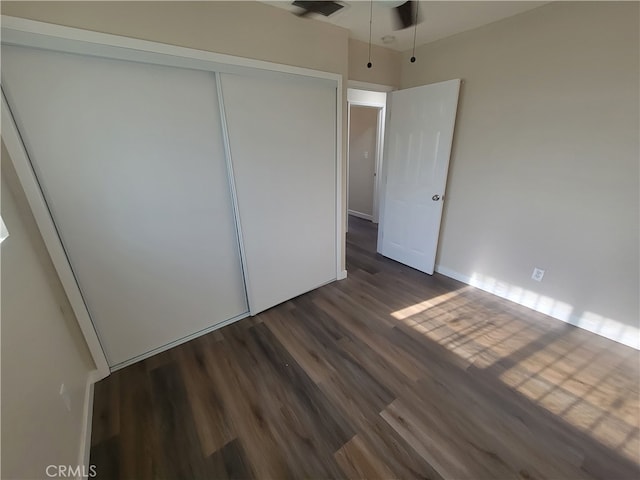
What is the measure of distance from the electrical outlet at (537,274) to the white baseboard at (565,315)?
14 cm

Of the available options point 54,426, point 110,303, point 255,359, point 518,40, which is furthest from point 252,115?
point 518,40

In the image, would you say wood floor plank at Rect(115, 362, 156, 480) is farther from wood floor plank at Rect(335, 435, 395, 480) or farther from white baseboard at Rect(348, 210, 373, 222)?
white baseboard at Rect(348, 210, 373, 222)

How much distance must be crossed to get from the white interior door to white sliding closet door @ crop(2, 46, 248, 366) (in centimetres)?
196

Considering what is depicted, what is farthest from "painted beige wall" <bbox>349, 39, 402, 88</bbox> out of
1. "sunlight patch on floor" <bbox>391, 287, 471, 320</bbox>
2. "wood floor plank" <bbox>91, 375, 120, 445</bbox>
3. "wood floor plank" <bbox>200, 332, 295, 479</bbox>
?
"wood floor plank" <bbox>91, 375, 120, 445</bbox>

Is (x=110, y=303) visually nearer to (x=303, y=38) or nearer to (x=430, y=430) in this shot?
(x=430, y=430)

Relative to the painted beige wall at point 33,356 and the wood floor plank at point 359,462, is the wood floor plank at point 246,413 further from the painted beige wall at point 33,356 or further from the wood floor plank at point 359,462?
the painted beige wall at point 33,356

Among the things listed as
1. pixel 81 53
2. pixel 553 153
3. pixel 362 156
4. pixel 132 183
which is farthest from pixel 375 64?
pixel 132 183

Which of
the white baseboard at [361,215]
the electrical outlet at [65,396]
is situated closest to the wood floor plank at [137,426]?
the electrical outlet at [65,396]

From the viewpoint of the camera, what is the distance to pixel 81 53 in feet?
4.34

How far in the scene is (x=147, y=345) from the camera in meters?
1.91

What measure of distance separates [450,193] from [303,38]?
2015 mm

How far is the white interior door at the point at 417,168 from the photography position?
99.1 inches

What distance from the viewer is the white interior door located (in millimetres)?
2518

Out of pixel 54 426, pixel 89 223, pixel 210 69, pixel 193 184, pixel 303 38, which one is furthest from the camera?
pixel 303 38
